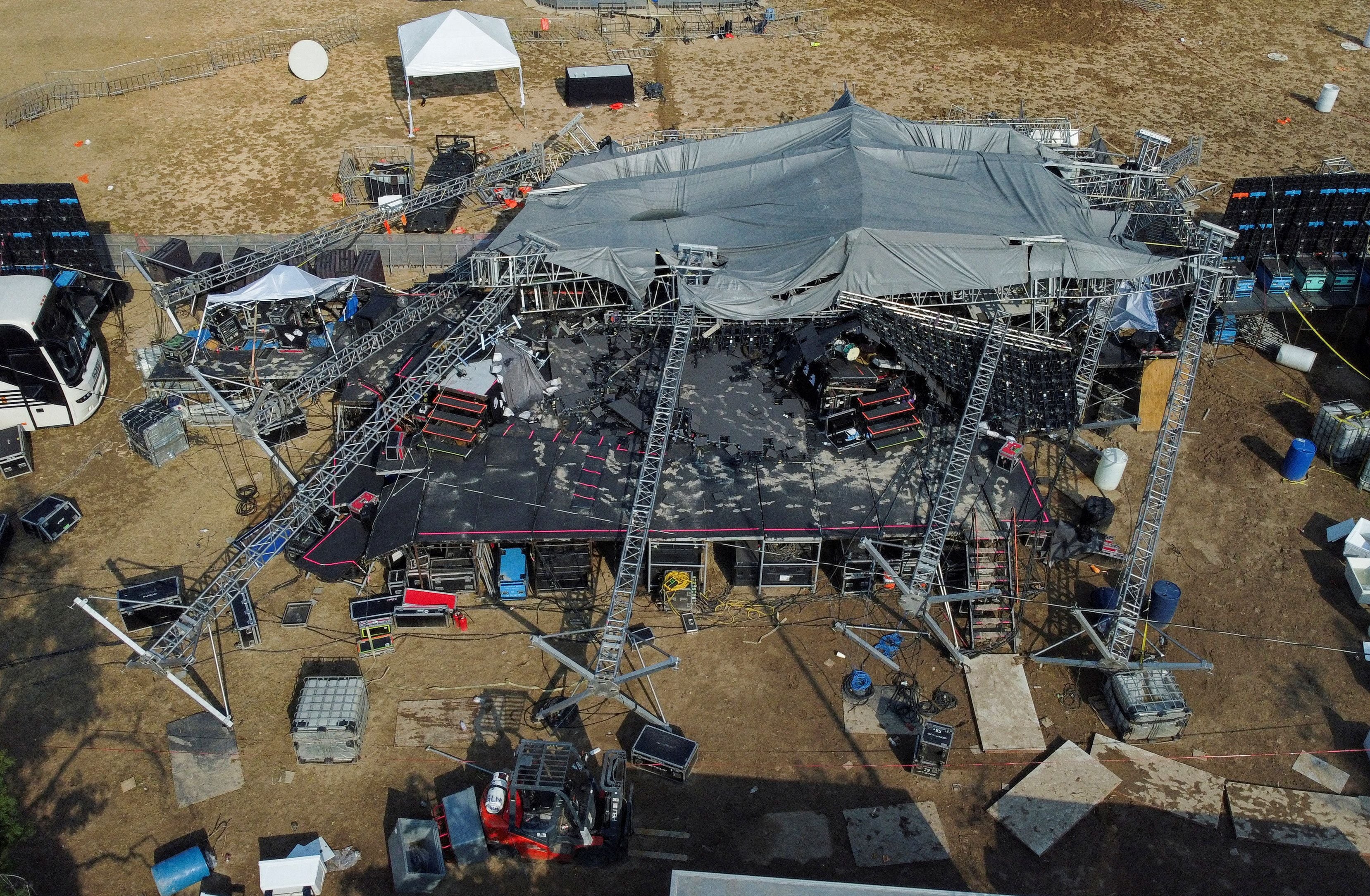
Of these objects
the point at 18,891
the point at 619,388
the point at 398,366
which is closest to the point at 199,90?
the point at 398,366

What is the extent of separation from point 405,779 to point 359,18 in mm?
50744

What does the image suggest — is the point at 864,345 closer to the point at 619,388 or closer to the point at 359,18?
the point at 619,388

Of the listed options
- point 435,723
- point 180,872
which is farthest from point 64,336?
point 180,872

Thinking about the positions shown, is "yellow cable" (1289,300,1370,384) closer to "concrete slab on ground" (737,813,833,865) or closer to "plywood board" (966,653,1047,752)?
"plywood board" (966,653,1047,752)

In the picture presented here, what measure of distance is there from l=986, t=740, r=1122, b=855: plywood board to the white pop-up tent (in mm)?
38493

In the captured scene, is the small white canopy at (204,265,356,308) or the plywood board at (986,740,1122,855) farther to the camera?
the small white canopy at (204,265,356,308)

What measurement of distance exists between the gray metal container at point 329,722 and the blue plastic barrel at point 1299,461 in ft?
89.7

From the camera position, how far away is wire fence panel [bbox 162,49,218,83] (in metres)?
53.2

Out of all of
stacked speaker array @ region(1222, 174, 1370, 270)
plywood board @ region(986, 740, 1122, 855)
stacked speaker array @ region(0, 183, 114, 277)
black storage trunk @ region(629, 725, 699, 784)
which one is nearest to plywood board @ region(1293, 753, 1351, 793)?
plywood board @ region(986, 740, 1122, 855)

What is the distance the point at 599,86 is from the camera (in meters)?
A: 49.7

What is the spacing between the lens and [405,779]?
75.2 ft

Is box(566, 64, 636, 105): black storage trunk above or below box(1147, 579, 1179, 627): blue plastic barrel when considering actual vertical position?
above

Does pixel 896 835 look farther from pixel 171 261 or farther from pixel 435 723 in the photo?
pixel 171 261

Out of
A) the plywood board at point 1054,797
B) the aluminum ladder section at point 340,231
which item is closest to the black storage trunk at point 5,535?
the aluminum ladder section at point 340,231
